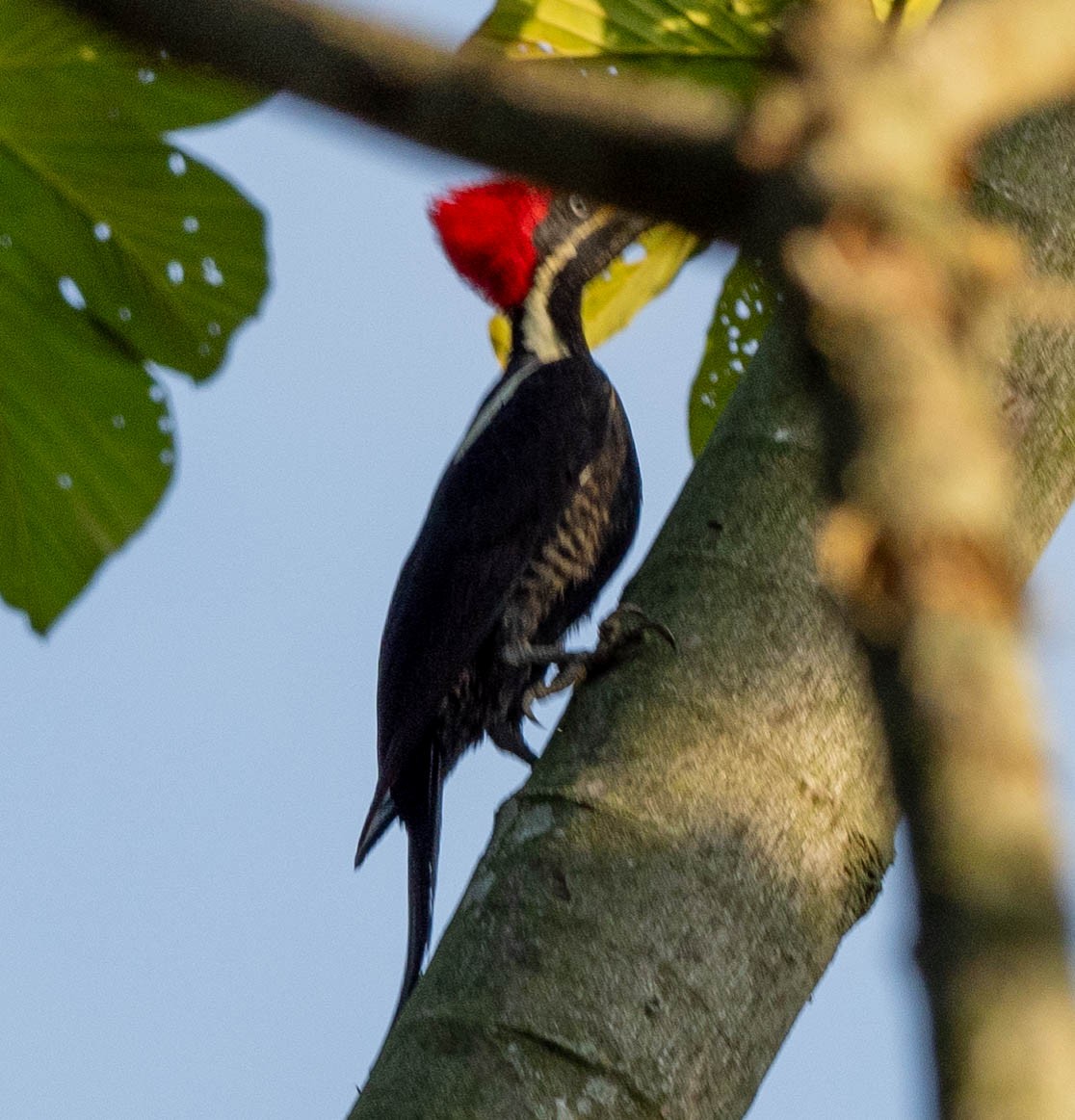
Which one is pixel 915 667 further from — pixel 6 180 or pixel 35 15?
pixel 6 180

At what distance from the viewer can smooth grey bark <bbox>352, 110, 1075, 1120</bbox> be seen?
1.38m

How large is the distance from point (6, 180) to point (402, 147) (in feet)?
7.30

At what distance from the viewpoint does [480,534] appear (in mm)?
3023

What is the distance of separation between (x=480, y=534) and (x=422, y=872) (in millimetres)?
658

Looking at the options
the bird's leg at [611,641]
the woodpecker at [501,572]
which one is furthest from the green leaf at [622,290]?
the bird's leg at [611,641]

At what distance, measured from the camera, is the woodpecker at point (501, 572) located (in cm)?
287

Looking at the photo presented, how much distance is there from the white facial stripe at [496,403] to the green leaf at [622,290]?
3.4 inches

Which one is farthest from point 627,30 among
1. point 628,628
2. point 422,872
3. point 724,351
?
point 422,872

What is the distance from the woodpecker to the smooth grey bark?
919 millimetres

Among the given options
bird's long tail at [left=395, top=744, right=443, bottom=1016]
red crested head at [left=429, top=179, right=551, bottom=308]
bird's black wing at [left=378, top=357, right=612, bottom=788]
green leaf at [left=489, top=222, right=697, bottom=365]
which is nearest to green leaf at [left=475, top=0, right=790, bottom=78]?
green leaf at [left=489, top=222, right=697, bottom=365]

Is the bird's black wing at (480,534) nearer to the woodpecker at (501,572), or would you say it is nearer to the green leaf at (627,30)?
the woodpecker at (501,572)

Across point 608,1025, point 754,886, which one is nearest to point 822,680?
point 754,886

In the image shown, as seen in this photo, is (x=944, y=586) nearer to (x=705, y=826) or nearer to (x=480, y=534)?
(x=705, y=826)

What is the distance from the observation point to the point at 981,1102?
1.59ft
